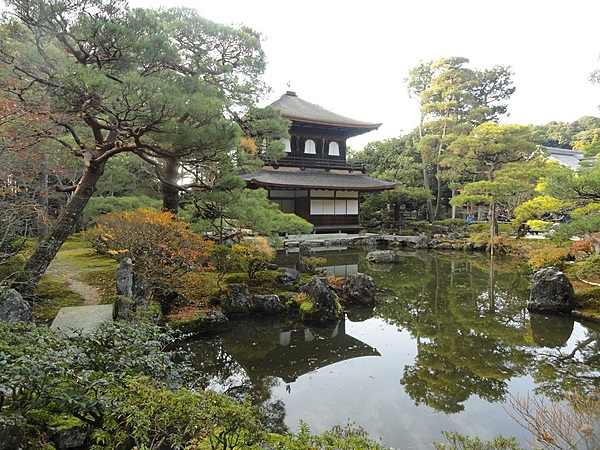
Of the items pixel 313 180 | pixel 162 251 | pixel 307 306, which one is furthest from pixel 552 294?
pixel 313 180

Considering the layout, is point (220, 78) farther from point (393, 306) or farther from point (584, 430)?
point (584, 430)

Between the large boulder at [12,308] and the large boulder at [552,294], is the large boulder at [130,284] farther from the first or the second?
the large boulder at [552,294]

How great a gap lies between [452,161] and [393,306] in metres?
15.5

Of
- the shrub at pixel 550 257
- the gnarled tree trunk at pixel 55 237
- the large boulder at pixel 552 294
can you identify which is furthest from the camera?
the shrub at pixel 550 257

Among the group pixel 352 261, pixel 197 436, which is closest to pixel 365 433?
pixel 197 436

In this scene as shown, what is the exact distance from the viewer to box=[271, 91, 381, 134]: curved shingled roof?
21.0 m

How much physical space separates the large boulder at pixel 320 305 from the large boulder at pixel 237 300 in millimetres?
1192

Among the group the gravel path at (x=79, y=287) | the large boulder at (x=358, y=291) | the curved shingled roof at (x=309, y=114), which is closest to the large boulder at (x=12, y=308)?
the gravel path at (x=79, y=287)

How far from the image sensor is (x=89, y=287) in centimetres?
723

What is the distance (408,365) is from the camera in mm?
5406

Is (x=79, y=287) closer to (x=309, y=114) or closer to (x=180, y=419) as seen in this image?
(x=180, y=419)

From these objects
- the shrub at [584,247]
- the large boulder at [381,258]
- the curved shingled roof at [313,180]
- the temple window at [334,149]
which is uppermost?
the temple window at [334,149]

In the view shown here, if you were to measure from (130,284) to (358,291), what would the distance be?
214 inches

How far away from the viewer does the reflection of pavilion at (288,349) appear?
209 inches
